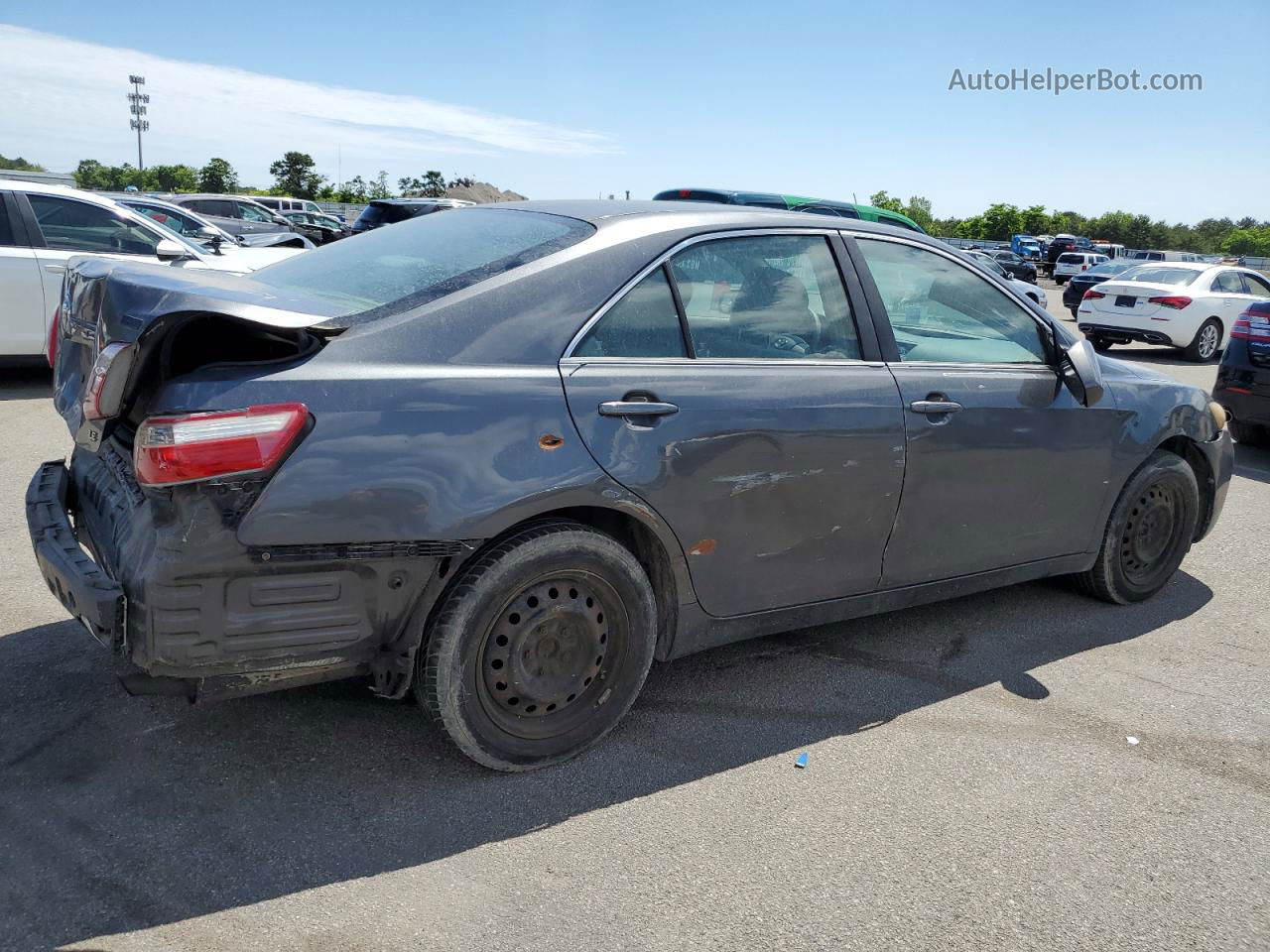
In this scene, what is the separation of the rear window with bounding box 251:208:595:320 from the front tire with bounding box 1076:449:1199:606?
2861 millimetres

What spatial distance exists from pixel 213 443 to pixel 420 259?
45.0 inches

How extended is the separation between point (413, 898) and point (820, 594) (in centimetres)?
179

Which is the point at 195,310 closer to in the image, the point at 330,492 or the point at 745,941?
the point at 330,492

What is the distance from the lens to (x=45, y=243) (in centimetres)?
903

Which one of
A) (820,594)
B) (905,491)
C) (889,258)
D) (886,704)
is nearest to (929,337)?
(889,258)

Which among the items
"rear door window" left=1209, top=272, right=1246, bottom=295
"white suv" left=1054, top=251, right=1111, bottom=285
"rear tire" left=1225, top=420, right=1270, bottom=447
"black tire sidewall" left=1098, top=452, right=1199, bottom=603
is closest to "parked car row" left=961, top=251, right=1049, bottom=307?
"black tire sidewall" left=1098, top=452, right=1199, bottom=603

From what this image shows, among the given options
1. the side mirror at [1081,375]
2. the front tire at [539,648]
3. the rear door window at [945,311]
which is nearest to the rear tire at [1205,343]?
the side mirror at [1081,375]

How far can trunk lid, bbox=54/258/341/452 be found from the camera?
278 cm

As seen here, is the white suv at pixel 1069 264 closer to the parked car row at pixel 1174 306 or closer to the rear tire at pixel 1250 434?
the parked car row at pixel 1174 306

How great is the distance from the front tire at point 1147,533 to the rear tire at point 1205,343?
12926mm

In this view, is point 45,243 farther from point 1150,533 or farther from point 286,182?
point 286,182

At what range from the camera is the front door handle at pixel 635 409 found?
126 inches

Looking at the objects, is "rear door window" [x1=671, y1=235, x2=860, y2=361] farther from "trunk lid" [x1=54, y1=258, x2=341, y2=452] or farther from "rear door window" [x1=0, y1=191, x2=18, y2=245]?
"rear door window" [x1=0, y1=191, x2=18, y2=245]

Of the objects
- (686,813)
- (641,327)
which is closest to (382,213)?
(641,327)
